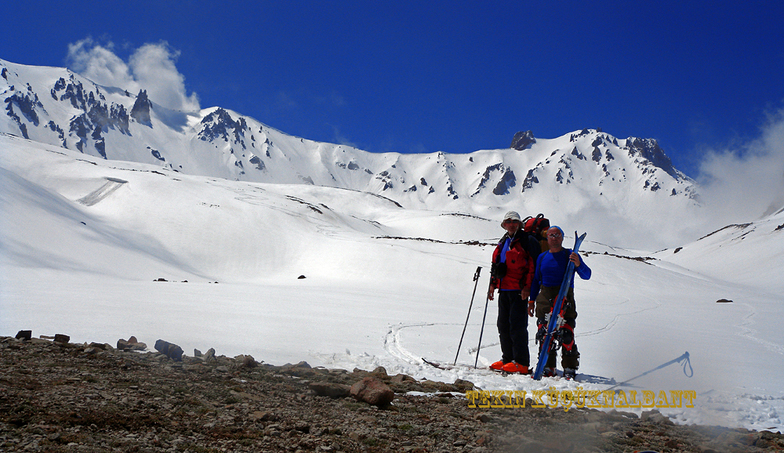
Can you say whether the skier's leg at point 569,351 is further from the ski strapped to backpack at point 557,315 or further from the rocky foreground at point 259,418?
the rocky foreground at point 259,418

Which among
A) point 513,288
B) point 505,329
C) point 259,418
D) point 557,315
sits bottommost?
point 259,418

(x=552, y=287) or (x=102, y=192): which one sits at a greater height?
(x=102, y=192)

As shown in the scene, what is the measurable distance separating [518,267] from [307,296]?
38.1ft

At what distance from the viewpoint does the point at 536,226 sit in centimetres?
831

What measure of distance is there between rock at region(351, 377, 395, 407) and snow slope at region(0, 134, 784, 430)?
186 centimetres

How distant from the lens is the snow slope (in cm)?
754

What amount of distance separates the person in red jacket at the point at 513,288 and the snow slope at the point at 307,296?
0.97 metres

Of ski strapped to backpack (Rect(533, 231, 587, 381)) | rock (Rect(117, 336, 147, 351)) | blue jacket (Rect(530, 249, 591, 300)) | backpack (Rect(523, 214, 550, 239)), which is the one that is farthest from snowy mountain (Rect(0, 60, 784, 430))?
backpack (Rect(523, 214, 550, 239))

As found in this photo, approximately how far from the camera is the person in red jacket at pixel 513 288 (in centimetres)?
760

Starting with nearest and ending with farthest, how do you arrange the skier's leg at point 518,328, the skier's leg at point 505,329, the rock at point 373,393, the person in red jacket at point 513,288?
the rock at point 373,393 < the skier's leg at point 518,328 < the person in red jacket at point 513,288 < the skier's leg at point 505,329

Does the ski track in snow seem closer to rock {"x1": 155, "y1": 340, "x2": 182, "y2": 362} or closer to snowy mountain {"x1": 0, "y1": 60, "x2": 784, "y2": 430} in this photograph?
snowy mountain {"x1": 0, "y1": 60, "x2": 784, "y2": 430}

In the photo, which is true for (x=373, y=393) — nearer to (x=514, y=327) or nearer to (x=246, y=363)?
(x=246, y=363)

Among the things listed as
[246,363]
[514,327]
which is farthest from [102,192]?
[514,327]
